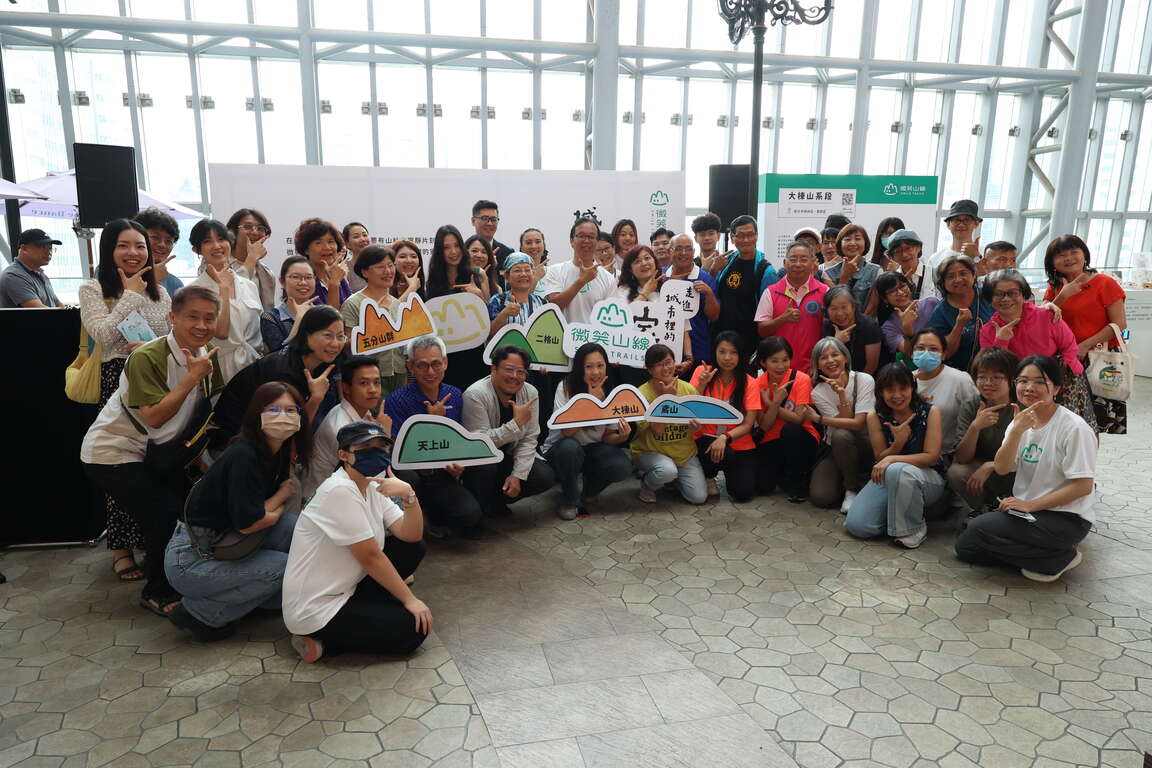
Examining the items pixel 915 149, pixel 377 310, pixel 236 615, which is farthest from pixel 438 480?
pixel 915 149

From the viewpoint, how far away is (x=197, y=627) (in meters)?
2.71

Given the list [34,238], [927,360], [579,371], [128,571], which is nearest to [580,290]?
[579,371]

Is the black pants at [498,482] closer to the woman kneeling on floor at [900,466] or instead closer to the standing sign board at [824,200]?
the woman kneeling on floor at [900,466]

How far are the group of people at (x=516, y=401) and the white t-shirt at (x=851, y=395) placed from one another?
0.02 m

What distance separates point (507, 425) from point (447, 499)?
49cm

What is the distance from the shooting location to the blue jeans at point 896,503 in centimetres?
359

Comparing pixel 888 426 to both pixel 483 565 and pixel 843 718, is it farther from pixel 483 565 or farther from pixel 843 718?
pixel 483 565

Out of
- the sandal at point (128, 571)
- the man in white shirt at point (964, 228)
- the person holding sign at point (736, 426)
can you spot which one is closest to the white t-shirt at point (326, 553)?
the sandal at point (128, 571)

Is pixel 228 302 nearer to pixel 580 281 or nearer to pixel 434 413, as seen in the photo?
pixel 434 413

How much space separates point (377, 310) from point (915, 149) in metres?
10.3

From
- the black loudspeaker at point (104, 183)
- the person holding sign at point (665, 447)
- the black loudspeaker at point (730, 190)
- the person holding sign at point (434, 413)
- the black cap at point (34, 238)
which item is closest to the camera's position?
the person holding sign at point (434, 413)

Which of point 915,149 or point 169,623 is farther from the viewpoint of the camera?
point 915,149

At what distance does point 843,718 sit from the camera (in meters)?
2.28

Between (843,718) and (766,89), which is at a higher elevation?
(766,89)
